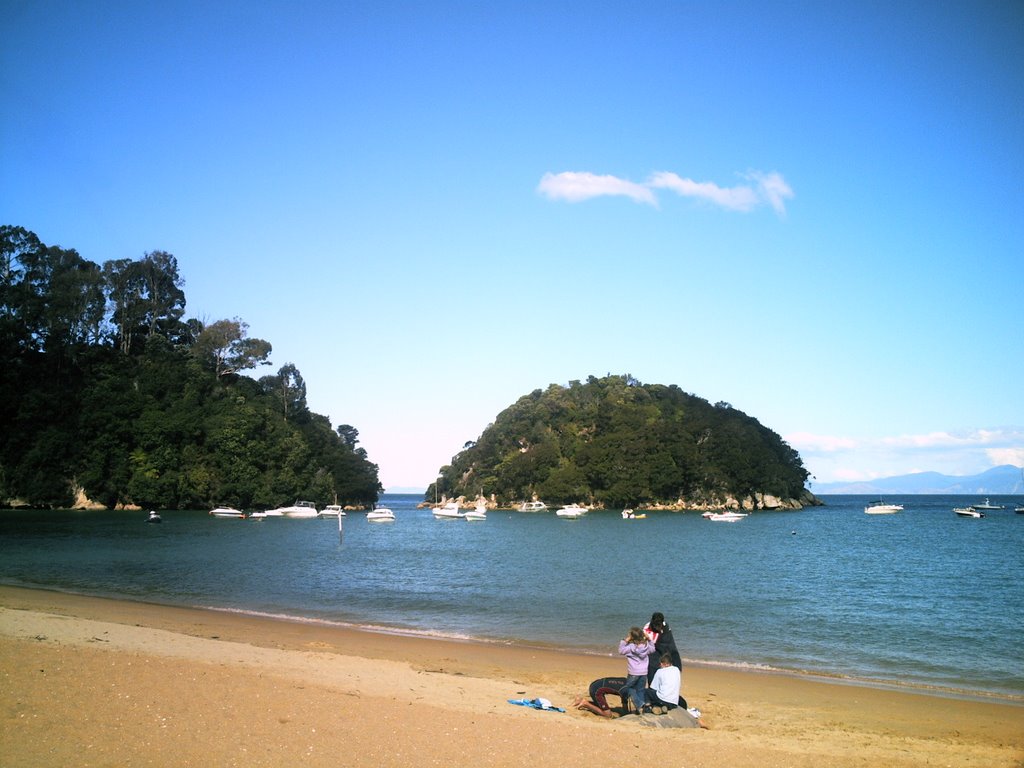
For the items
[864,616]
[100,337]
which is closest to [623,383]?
[100,337]

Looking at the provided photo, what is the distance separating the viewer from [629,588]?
Result: 33.9 m

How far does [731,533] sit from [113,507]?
278 ft

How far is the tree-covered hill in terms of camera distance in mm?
139875

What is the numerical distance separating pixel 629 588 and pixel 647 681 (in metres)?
21.6

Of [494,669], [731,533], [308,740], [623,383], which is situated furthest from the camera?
[623,383]

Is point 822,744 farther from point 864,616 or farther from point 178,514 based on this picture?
point 178,514

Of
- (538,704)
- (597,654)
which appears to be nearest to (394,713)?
(538,704)

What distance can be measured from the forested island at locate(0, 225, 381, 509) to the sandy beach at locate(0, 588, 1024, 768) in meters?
93.3

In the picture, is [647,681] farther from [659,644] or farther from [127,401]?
[127,401]

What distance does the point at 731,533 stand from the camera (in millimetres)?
80750

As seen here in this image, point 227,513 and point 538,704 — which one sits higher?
point 538,704

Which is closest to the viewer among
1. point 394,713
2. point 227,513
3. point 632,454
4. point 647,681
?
point 394,713

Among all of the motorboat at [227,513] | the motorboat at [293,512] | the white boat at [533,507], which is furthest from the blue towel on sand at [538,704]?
the white boat at [533,507]

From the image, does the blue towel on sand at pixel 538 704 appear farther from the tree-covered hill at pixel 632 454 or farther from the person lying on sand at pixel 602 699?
the tree-covered hill at pixel 632 454
